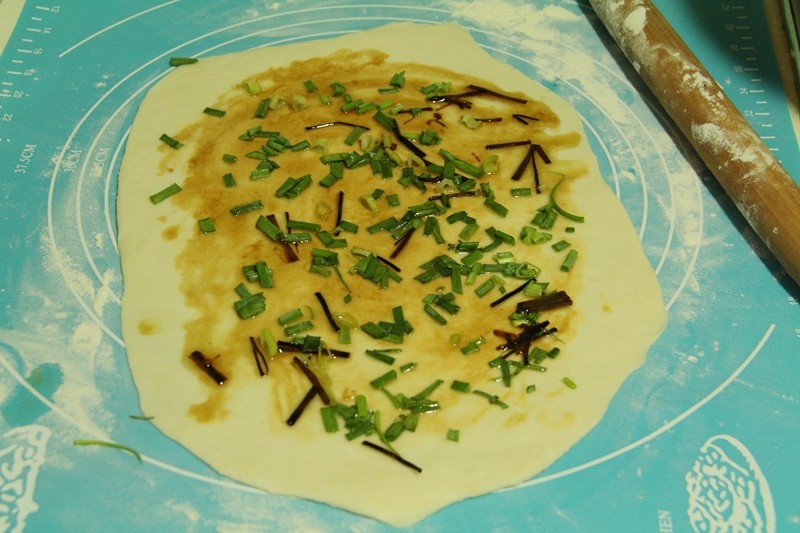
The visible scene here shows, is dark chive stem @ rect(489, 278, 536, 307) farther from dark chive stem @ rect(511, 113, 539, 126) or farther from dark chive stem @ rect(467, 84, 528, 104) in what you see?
dark chive stem @ rect(467, 84, 528, 104)

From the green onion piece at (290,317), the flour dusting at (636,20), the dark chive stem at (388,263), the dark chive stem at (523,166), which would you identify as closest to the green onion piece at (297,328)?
the green onion piece at (290,317)

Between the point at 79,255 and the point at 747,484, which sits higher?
the point at 79,255

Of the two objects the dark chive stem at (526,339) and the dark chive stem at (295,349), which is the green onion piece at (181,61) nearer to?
the dark chive stem at (295,349)

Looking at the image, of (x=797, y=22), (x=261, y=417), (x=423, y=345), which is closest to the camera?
(x=261, y=417)

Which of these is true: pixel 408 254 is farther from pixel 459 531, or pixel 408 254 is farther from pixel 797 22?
pixel 797 22

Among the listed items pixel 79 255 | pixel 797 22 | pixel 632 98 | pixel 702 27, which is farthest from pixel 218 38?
pixel 797 22

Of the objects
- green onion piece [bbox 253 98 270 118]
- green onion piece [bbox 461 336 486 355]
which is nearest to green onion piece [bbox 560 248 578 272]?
green onion piece [bbox 461 336 486 355]
